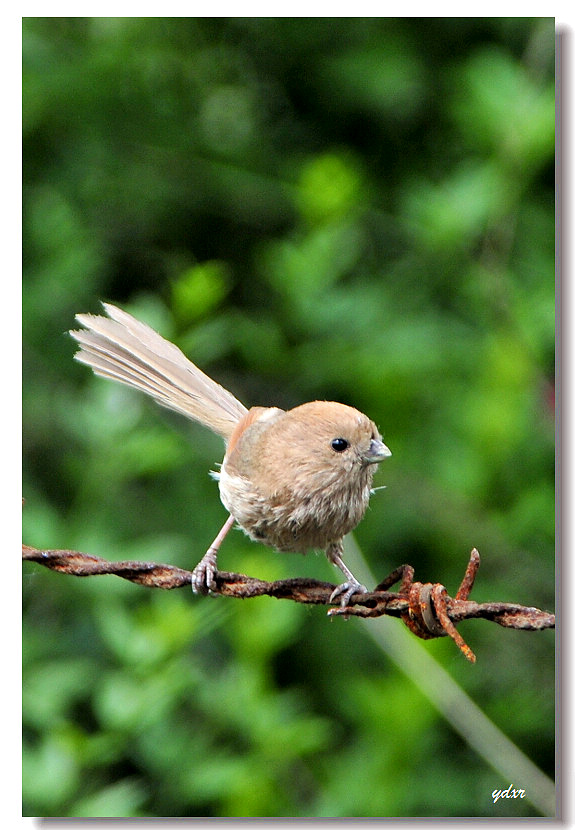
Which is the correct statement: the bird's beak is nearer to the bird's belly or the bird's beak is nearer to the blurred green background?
the bird's belly

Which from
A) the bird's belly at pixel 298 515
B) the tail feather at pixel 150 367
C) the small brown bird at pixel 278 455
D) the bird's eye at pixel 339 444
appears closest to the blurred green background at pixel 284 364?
the tail feather at pixel 150 367

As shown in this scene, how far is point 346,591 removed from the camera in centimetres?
187

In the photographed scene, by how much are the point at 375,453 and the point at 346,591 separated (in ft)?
0.82

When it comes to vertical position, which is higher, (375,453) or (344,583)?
(375,453)

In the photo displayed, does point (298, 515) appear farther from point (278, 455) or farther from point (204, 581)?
point (204, 581)

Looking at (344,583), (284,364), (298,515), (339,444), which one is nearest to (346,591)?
(344,583)

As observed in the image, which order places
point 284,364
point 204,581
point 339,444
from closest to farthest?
point 339,444, point 204,581, point 284,364

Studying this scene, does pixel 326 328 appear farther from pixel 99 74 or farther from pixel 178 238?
pixel 99 74

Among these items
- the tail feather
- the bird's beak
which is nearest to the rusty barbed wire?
the bird's beak

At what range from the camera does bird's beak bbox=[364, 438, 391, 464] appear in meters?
1.83

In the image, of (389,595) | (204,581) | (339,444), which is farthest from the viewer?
(204,581)

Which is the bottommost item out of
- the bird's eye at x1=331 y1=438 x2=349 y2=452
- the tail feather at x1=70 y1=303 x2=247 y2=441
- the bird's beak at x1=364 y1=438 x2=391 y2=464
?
the bird's beak at x1=364 y1=438 x2=391 y2=464

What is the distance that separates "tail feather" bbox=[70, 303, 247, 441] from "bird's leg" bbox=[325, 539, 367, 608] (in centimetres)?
35
